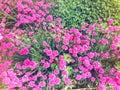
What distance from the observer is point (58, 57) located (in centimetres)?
267

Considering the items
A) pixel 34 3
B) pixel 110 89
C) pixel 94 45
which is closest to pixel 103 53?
pixel 94 45

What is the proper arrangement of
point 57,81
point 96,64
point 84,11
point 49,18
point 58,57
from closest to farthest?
point 57,81, point 96,64, point 58,57, point 49,18, point 84,11

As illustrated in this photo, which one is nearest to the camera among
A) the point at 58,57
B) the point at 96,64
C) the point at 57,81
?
the point at 57,81

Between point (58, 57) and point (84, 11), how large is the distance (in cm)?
79

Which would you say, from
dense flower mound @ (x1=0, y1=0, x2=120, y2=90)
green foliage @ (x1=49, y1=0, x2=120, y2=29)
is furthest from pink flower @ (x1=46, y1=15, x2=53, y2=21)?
green foliage @ (x1=49, y1=0, x2=120, y2=29)

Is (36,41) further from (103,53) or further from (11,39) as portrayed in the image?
Answer: (103,53)

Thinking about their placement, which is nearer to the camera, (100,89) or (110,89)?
(100,89)

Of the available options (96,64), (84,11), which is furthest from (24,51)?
(84,11)

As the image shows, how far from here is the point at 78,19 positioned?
3.13 meters

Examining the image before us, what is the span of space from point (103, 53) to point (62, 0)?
956 millimetres

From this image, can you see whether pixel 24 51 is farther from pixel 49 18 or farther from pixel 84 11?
pixel 84 11

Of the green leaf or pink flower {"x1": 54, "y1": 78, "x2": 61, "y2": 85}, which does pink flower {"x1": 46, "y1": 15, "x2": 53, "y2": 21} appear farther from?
pink flower {"x1": 54, "y1": 78, "x2": 61, "y2": 85}

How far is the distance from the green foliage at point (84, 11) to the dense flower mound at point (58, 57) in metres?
0.21

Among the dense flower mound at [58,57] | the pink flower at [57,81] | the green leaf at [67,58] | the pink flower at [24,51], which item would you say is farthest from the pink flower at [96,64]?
the pink flower at [24,51]
